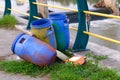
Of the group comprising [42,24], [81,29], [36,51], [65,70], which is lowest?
[65,70]

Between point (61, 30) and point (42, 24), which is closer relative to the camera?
point (42, 24)

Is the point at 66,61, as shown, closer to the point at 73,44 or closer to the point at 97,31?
the point at 73,44

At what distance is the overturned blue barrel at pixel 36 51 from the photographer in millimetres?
4727

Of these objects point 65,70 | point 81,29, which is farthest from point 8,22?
point 65,70

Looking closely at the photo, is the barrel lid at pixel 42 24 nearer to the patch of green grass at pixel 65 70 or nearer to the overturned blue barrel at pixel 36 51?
the overturned blue barrel at pixel 36 51

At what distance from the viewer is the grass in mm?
4383

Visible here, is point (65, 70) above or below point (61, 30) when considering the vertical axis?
below

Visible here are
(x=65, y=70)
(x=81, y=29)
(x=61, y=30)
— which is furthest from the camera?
(x=81, y=29)

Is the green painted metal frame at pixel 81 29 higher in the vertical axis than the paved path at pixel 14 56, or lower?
higher

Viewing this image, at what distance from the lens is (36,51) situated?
4746 millimetres

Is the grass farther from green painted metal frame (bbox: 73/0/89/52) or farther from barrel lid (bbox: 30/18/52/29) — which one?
green painted metal frame (bbox: 73/0/89/52)

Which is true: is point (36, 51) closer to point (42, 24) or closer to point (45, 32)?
point (45, 32)

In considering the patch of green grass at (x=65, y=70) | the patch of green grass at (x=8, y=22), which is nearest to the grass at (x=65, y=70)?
the patch of green grass at (x=65, y=70)

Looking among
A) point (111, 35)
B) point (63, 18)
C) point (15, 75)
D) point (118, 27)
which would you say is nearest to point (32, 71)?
point (15, 75)
